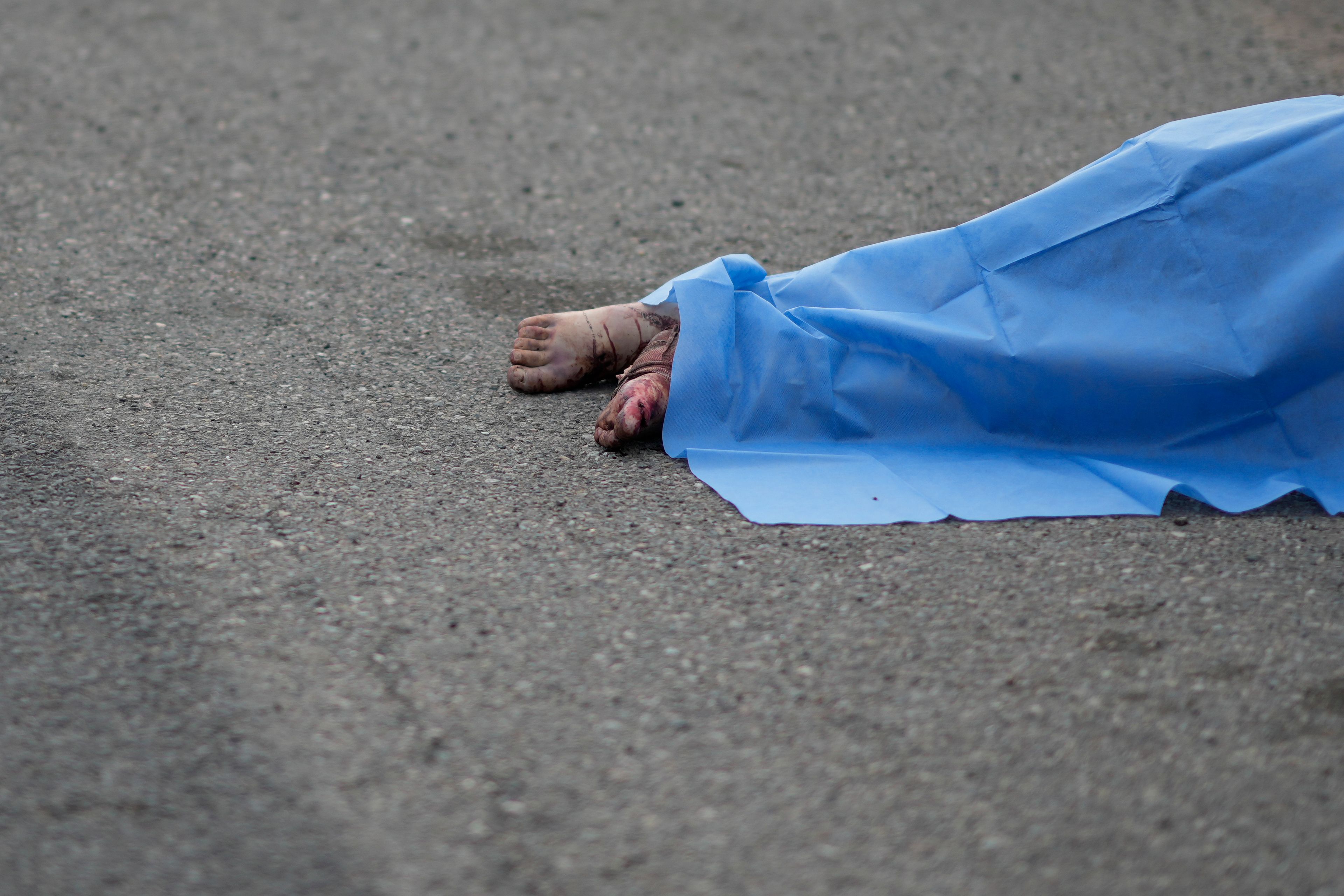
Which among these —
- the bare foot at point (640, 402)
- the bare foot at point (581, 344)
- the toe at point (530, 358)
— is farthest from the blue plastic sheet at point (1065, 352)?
the toe at point (530, 358)

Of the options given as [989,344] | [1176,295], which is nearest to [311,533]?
[989,344]

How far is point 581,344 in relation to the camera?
2.48 meters

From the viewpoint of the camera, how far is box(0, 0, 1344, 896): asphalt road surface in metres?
1.36

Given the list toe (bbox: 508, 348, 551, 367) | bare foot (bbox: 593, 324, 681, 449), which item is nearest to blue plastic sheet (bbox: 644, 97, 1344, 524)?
bare foot (bbox: 593, 324, 681, 449)

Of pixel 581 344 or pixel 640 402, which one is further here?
pixel 581 344

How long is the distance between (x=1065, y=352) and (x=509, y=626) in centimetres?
115

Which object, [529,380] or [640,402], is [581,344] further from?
[640,402]

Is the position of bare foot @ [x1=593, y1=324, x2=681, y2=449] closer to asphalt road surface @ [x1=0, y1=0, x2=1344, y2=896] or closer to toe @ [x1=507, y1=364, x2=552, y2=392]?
asphalt road surface @ [x1=0, y1=0, x2=1344, y2=896]

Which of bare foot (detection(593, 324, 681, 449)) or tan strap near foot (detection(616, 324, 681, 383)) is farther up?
tan strap near foot (detection(616, 324, 681, 383))

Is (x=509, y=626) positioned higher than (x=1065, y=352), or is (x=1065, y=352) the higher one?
(x=1065, y=352)

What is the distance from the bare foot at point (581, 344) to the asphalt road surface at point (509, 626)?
0.06 metres

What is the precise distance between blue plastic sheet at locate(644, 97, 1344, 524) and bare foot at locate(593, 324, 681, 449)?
33 mm

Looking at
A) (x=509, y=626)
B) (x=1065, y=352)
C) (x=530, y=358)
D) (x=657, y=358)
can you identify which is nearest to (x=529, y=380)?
(x=530, y=358)

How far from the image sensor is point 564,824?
1.39m
